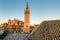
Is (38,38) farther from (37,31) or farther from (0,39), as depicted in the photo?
(0,39)

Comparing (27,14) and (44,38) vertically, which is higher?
(27,14)

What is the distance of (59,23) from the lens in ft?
84.2

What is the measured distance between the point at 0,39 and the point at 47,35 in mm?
11122

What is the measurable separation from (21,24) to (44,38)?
66137 mm

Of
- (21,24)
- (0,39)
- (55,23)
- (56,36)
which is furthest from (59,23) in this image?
(21,24)

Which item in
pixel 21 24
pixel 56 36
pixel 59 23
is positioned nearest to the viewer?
pixel 56 36

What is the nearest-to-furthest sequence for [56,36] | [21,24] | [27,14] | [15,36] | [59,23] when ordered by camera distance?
[56,36]
[59,23]
[15,36]
[27,14]
[21,24]

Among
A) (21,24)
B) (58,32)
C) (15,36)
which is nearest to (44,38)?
(58,32)

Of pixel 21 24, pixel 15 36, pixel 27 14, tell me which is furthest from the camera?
pixel 21 24

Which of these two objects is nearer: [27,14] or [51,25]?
[51,25]

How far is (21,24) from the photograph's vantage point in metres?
90.7

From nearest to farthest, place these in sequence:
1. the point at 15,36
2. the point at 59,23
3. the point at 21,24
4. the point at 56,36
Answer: the point at 56,36
the point at 59,23
the point at 15,36
the point at 21,24

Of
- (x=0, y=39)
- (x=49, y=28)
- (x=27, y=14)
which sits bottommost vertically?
(x=0, y=39)

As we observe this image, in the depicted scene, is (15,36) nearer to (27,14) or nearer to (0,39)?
(0,39)
